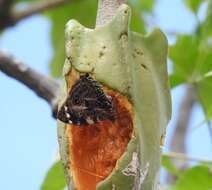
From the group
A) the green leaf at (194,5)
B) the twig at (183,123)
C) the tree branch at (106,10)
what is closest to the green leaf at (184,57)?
the green leaf at (194,5)

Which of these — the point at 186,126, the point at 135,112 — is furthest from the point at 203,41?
the point at 186,126

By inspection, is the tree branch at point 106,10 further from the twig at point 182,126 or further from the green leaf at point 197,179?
the twig at point 182,126

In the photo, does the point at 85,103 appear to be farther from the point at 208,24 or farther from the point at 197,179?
the point at 208,24

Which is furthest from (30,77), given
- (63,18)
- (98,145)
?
(63,18)

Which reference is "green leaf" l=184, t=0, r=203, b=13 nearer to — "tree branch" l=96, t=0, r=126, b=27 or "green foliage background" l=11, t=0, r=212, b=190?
"green foliage background" l=11, t=0, r=212, b=190

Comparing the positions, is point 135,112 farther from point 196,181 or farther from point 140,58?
point 196,181

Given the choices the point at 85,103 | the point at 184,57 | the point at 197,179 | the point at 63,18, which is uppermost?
the point at 85,103
